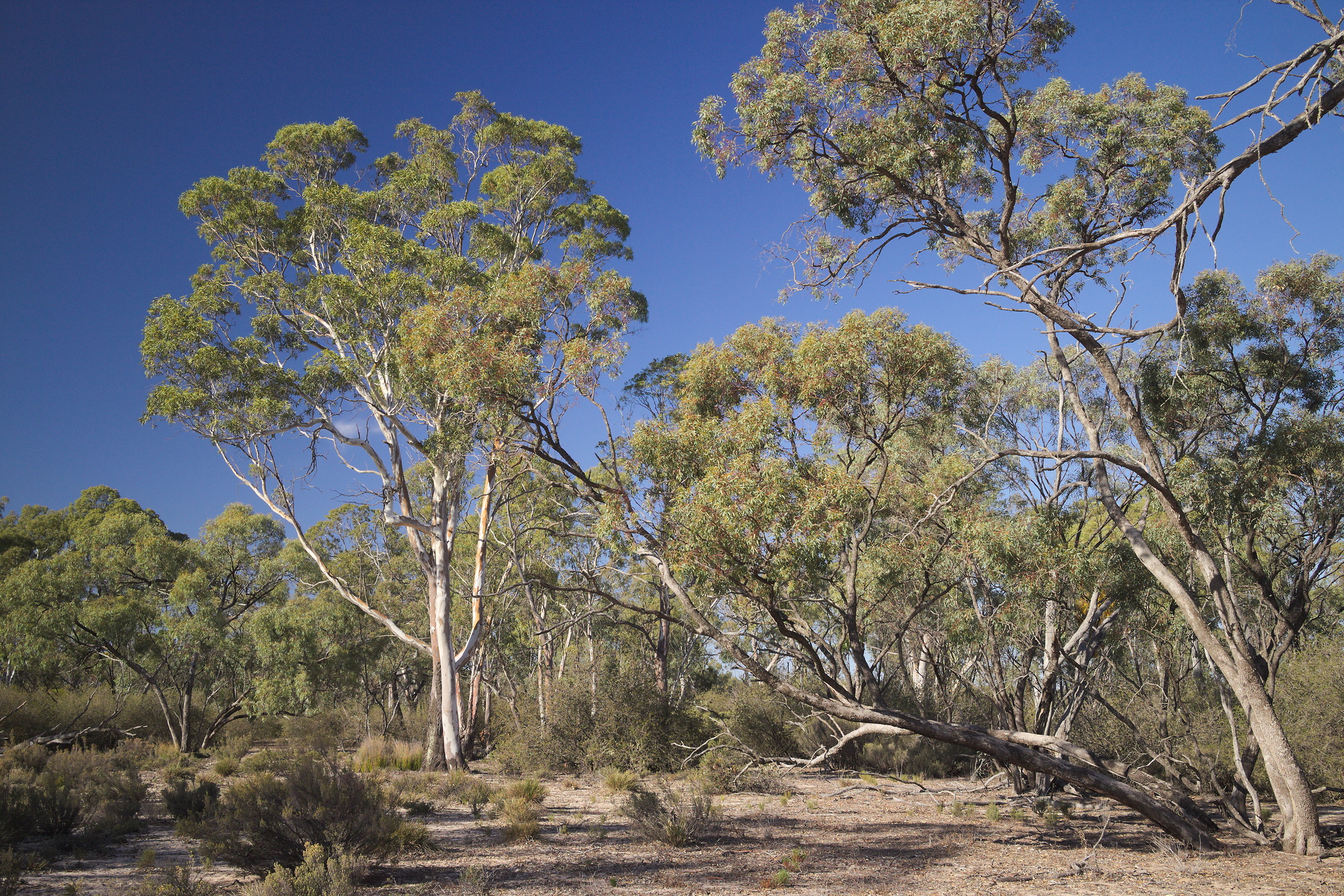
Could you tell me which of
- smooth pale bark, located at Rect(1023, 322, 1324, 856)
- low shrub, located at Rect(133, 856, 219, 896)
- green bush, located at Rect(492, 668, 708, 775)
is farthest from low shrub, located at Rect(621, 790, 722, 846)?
green bush, located at Rect(492, 668, 708, 775)

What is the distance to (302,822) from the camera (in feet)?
18.8

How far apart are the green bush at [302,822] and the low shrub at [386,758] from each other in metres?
8.22

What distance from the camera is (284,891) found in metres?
4.65

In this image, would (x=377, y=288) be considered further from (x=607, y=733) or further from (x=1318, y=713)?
(x=1318, y=713)

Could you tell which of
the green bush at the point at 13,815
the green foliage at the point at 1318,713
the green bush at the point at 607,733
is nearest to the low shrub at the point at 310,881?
the green bush at the point at 13,815

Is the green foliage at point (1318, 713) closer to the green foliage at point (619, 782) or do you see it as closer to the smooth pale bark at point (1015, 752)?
the smooth pale bark at point (1015, 752)

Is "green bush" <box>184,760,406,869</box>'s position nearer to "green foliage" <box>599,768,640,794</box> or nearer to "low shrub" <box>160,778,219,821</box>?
"low shrub" <box>160,778,219,821</box>

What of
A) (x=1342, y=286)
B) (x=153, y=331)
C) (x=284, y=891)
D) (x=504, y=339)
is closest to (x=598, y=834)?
(x=284, y=891)

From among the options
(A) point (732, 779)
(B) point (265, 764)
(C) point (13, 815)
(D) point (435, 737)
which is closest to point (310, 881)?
(C) point (13, 815)

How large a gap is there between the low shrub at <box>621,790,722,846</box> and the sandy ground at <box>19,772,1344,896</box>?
133 millimetres

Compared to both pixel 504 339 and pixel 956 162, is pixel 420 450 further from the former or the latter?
pixel 956 162

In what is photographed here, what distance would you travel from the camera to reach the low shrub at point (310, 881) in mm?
4676

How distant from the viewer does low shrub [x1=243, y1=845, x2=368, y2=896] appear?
4.68m

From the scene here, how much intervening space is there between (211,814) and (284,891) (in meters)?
4.69
